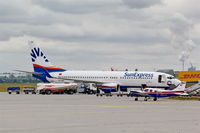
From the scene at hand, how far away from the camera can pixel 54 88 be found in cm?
9781

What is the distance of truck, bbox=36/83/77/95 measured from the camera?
97.5 metres

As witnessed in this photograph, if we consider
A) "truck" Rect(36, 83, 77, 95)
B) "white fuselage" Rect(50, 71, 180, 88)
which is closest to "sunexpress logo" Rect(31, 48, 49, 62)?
"white fuselage" Rect(50, 71, 180, 88)

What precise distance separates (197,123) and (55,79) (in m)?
77.4

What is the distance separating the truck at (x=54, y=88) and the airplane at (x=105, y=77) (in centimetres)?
299

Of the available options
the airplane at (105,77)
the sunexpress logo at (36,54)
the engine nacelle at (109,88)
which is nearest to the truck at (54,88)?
the airplane at (105,77)

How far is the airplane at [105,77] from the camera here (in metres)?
97.4

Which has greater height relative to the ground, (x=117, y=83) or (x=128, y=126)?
(x=117, y=83)

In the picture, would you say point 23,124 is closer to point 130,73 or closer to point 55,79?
point 130,73

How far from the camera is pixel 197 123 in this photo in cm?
3166

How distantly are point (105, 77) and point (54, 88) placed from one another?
1199 centimetres

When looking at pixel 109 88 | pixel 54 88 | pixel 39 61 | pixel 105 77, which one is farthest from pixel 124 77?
pixel 39 61

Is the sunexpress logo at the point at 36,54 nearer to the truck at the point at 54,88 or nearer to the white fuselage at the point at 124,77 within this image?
the white fuselage at the point at 124,77

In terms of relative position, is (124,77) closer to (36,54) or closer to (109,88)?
(109,88)

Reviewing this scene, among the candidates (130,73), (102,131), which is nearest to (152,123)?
(102,131)
